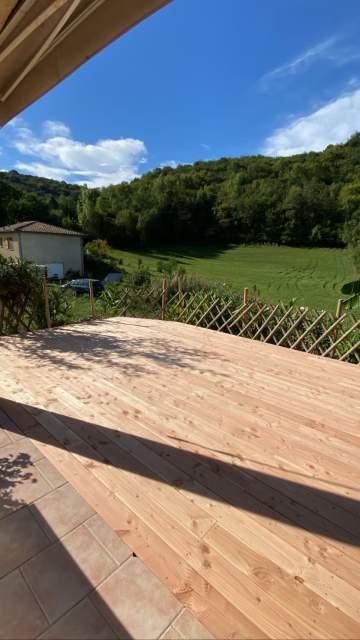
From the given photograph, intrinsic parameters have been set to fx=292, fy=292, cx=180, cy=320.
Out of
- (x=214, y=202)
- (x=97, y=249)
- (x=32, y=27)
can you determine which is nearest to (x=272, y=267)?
(x=97, y=249)

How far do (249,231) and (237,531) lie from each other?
3490cm

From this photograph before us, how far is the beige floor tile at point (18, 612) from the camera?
79 cm

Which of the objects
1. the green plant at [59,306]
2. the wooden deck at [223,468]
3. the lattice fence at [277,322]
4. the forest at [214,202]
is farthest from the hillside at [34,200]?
the wooden deck at [223,468]

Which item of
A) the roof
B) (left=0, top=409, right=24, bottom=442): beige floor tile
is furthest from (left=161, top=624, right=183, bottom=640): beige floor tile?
the roof

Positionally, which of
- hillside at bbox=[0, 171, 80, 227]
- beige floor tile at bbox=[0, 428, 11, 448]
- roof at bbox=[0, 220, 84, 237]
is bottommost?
beige floor tile at bbox=[0, 428, 11, 448]

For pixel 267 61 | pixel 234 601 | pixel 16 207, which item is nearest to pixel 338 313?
pixel 234 601

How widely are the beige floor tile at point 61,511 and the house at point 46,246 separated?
55.2ft

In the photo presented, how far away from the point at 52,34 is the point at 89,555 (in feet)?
6.50

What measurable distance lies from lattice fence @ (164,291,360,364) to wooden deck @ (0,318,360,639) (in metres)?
0.51

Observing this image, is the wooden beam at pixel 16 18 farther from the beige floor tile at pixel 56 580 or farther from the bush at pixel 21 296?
the bush at pixel 21 296

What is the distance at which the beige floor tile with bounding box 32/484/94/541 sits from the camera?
3.63 ft

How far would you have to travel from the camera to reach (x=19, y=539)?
1.06 metres

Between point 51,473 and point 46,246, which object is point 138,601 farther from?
point 46,246

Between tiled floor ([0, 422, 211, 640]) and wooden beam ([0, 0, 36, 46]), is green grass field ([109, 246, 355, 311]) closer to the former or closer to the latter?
wooden beam ([0, 0, 36, 46])
